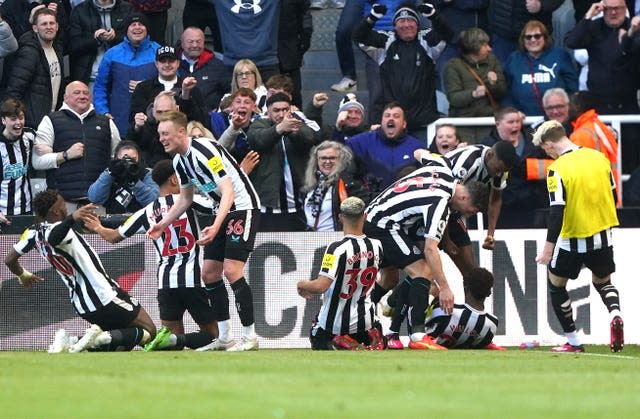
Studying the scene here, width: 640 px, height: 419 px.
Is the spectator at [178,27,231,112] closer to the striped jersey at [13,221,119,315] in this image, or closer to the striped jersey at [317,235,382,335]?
the striped jersey at [13,221,119,315]

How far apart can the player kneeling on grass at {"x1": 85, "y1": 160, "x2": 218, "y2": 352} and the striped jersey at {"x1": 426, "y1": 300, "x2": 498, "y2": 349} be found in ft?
6.73

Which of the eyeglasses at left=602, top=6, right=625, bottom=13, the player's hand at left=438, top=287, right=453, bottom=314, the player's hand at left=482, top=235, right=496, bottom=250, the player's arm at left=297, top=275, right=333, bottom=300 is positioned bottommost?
the player's hand at left=438, top=287, right=453, bottom=314

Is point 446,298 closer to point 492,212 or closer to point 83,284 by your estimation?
point 492,212

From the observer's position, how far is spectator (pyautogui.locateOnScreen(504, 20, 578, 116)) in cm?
1714

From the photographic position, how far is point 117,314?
1355 centimetres

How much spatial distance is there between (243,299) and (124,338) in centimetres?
110

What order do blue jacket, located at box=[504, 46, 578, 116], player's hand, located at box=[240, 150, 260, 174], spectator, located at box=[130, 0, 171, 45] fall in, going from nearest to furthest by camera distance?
player's hand, located at box=[240, 150, 260, 174] → blue jacket, located at box=[504, 46, 578, 116] → spectator, located at box=[130, 0, 171, 45]

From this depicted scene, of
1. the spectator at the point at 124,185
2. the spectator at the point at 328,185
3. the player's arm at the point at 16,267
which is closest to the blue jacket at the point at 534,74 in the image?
the spectator at the point at 328,185

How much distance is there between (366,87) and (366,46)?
4.71 ft

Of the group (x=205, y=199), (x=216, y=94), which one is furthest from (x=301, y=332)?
(x=216, y=94)

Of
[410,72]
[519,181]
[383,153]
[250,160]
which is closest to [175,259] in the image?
[250,160]

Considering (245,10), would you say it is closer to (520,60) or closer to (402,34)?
(402,34)

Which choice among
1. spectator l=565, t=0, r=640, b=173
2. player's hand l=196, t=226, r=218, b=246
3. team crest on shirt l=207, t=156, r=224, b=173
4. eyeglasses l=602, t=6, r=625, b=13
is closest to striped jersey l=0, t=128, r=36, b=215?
team crest on shirt l=207, t=156, r=224, b=173

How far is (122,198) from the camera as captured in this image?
1566cm
